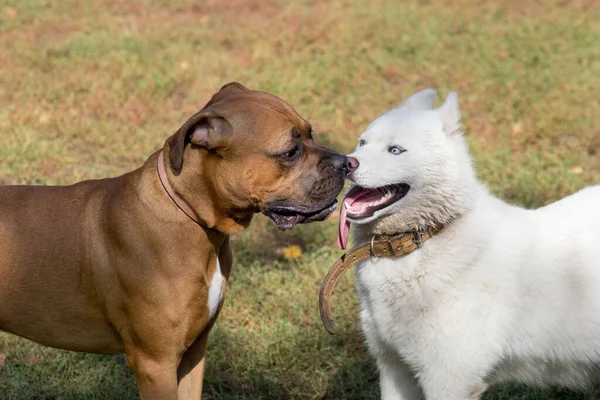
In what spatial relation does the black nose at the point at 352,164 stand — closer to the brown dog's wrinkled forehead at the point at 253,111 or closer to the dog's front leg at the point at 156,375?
the brown dog's wrinkled forehead at the point at 253,111

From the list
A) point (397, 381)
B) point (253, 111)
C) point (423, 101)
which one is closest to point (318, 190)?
point (253, 111)

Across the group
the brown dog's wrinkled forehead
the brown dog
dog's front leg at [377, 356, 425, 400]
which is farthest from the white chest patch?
dog's front leg at [377, 356, 425, 400]

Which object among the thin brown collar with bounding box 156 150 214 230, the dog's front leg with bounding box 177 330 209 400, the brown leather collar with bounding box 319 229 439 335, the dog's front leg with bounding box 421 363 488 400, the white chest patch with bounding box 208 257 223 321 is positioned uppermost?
the thin brown collar with bounding box 156 150 214 230

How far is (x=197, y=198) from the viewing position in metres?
3.89

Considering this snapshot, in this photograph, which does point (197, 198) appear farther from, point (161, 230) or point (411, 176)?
point (411, 176)

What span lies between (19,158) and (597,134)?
5.62m

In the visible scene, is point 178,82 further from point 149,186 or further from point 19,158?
point 149,186

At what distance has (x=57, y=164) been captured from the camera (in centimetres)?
759

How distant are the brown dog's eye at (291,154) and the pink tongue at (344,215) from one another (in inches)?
12.6

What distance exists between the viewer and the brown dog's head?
379cm

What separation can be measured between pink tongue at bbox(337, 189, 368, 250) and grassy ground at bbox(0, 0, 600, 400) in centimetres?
141

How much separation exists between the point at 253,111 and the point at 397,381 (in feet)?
5.04

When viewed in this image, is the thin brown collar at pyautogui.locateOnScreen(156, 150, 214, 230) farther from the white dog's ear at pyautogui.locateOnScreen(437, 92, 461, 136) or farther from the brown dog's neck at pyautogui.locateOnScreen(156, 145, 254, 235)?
the white dog's ear at pyautogui.locateOnScreen(437, 92, 461, 136)

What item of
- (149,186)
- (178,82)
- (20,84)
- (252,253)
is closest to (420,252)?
(149,186)
